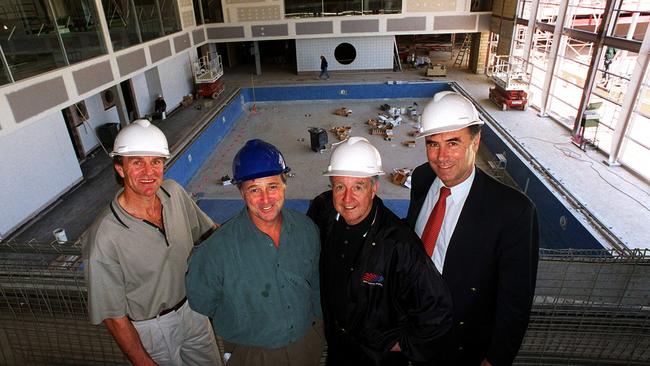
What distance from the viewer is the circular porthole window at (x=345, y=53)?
18.4 m

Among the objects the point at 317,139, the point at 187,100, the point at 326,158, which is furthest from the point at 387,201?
the point at 187,100

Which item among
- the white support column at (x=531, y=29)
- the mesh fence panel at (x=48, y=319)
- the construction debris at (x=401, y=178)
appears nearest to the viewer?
the mesh fence panel at (x=48, y=319)

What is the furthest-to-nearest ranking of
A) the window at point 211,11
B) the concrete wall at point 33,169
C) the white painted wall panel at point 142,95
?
the window at point 211,11 → the white painted wall panel at point 142,95 → the concrete wall at point 33,169

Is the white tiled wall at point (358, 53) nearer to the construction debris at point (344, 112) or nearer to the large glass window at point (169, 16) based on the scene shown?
the construction debris at point (344, 112)

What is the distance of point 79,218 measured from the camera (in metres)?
7.71

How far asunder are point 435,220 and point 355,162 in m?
0.60

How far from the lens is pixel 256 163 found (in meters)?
1.78

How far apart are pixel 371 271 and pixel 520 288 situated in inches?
29.0

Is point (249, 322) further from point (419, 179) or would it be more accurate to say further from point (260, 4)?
point (260, 4)

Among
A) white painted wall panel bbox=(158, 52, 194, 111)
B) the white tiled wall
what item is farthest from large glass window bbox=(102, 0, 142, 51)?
the white tiled wall

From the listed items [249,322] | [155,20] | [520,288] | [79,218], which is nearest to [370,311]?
[249,322]

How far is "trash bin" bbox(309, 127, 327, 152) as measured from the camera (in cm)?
1120

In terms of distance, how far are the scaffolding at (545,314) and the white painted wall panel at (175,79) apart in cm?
1179

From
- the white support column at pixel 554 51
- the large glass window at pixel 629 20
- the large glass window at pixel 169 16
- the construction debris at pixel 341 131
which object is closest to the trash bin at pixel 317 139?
the construction debris at pixel 341 131
